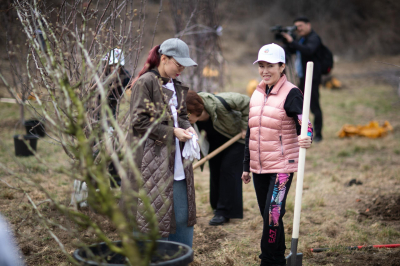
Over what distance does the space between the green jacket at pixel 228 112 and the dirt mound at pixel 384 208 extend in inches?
64.2

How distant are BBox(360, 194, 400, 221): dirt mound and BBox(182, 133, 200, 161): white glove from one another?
8.27 feet

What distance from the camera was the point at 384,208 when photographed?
13.8 ft

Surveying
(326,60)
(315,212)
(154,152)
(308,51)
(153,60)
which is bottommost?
(315,212)

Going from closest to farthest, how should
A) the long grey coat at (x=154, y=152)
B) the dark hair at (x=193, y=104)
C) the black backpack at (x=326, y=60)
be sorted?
the long grey coat at (x=154, y=152) → the dark hair at (x=193, y=104) → the black backpack at (x=326, y=60)

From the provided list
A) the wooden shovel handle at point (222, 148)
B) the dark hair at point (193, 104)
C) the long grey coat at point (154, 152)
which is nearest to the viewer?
the long grey coat at point (154, 152)

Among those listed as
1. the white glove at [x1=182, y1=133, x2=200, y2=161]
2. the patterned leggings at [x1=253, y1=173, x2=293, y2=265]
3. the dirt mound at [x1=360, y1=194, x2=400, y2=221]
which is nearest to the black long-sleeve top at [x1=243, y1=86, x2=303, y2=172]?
the patterned leggings at [x1=253, y1=173, x2=293, y2=265]

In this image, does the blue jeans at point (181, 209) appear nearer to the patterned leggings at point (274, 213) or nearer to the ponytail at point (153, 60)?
the patterned leggings at point (274, 213)

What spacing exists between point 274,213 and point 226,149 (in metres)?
1.41

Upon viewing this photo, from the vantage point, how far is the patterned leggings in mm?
2697

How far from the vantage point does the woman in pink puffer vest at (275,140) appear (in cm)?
270

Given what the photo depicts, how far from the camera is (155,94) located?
8.08 feet

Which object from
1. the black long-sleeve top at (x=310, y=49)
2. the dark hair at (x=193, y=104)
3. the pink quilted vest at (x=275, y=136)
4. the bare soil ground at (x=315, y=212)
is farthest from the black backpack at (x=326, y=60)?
the pink quilted vest at (x=275, y=136)

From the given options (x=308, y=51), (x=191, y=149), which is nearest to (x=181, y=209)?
(x=191, y=149)

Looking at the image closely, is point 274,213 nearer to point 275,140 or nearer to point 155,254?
point 275,140
